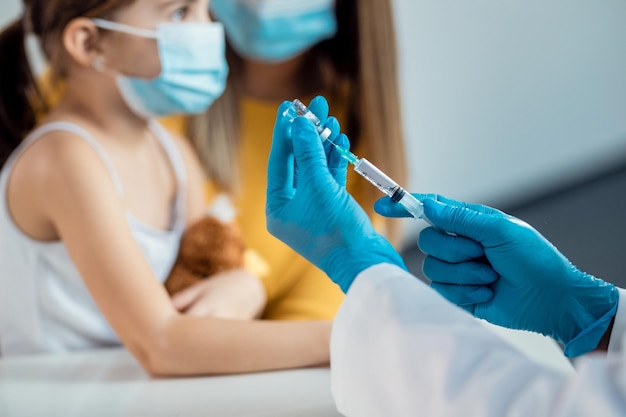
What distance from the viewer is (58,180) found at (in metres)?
1.10

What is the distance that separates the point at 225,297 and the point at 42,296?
0.29 m

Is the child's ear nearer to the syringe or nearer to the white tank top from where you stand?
the white tank top

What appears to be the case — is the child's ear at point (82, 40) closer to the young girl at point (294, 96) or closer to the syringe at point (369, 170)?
the young girl at point (294, 96)

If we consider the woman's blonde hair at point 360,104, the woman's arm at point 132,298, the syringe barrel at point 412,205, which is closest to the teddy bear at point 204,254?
the woman's arm at point 132,298

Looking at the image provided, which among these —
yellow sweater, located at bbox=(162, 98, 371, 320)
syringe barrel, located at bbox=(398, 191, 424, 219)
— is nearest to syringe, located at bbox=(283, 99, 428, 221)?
syringe barrel, located at bbox=(398, 191, 424, 219)

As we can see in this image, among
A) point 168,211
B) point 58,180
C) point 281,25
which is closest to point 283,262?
point 168,211

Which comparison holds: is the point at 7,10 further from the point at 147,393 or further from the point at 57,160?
the point at 147,393

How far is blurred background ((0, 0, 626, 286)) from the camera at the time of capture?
249 cm

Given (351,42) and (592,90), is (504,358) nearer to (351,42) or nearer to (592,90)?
(351,42)

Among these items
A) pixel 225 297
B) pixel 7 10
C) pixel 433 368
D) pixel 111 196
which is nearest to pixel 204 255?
pixel 225 297

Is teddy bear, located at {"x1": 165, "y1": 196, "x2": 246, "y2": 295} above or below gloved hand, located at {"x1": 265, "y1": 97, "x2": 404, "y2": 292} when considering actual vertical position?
below

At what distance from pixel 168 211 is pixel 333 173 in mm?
610

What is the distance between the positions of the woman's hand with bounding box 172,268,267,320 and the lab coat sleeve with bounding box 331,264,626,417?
527 millimetres

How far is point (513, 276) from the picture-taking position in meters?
0.83
